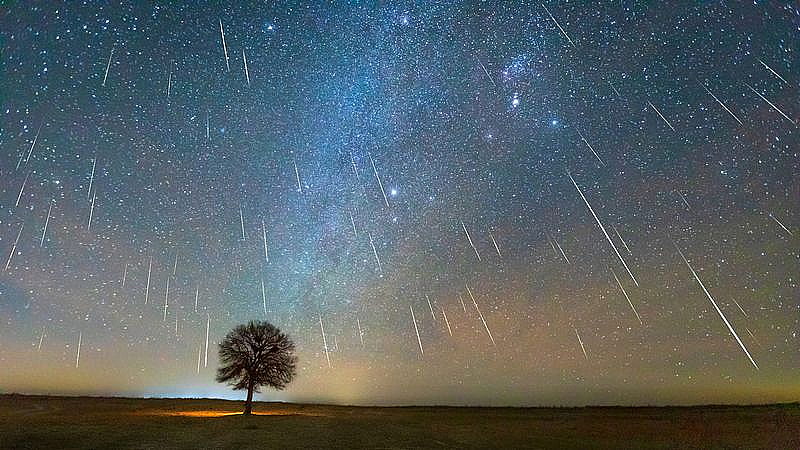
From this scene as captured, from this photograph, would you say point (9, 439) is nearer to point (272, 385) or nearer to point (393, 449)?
point (393, 449)

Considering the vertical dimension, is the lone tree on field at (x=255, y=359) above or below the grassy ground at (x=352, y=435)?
above

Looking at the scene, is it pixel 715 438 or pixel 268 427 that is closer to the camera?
pixel 715 438

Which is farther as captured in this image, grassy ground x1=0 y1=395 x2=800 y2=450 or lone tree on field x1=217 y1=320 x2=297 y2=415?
lone tree on field x1=217 y1=320 x2=297 y2=415

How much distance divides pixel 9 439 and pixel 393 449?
1739 cm

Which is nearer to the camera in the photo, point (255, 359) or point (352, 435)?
point (352, 435)

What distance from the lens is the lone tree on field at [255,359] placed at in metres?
48.4

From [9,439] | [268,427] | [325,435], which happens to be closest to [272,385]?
[268,427]

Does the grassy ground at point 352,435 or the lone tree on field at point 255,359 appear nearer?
the grassy ground at point 352,435

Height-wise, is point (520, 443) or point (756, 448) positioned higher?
point (520, 443)

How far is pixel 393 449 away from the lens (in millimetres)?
25219

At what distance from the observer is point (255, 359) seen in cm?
4891

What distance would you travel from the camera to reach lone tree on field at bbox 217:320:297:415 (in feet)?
159

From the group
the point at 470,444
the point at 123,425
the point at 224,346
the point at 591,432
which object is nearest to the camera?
the point at 470,444

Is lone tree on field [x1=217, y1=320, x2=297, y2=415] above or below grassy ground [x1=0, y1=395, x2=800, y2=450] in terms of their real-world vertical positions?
above
